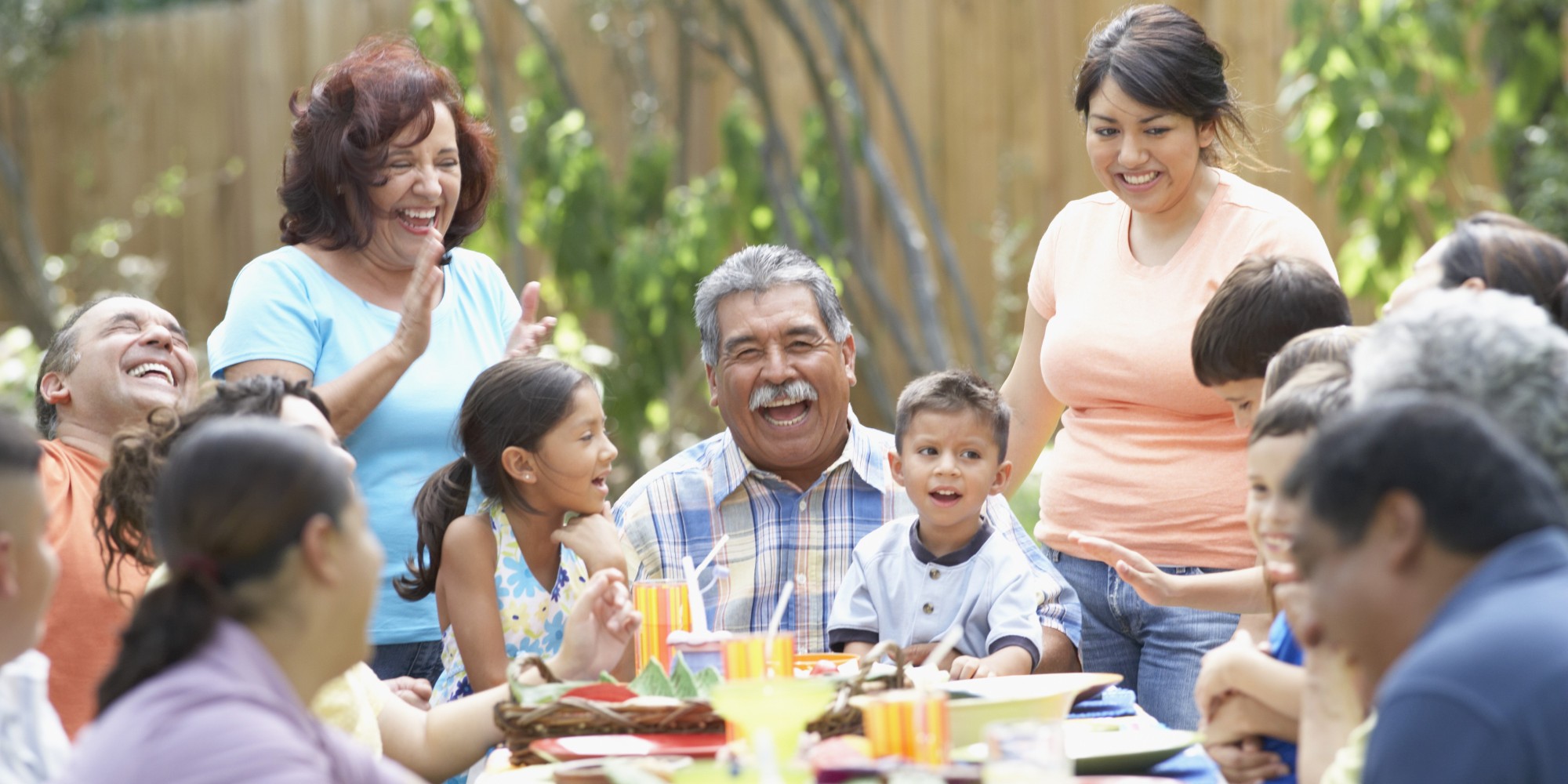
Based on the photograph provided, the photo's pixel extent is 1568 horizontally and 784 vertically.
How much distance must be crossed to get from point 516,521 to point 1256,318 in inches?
51.8

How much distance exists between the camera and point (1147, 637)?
2936mm

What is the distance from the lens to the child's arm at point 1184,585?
7.48 ft

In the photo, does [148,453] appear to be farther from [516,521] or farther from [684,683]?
[684,683]

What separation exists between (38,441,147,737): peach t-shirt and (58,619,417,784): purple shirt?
1.01m

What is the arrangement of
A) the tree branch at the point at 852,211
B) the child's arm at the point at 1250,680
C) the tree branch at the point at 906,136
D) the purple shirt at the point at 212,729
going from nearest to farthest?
the purple shirt at the point at 212,729 < the child's arm at the point at 1250,680 < the tree branch at the point at 852,211 < the tree branch at the point at 906,136

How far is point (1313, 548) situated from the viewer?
56.0 inches

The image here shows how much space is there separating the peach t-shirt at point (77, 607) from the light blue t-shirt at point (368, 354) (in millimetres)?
488

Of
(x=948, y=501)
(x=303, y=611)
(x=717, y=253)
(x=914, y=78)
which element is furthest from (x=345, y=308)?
(x=914, y=78)

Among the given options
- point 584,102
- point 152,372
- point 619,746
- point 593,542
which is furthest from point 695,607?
point 584,102

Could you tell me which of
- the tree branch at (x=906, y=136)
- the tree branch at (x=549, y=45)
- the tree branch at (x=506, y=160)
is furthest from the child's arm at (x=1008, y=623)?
the tree branch at (x=549, y=45)

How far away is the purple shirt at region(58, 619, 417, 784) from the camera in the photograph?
137 cm

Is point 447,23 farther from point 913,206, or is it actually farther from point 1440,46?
point 1440,46

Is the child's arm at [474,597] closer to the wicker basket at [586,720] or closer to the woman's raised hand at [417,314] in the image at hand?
the woman's raised hand at [417,314]

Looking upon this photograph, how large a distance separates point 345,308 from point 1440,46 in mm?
3255
